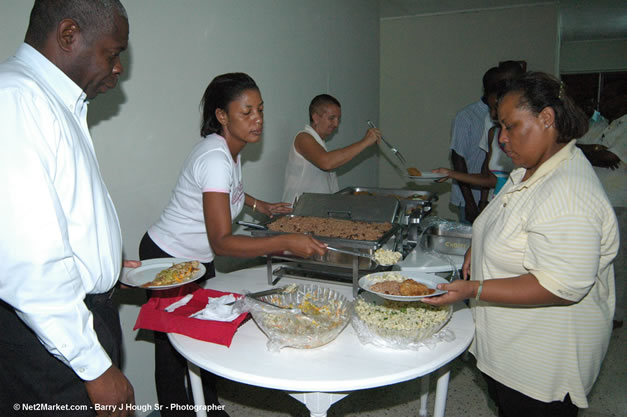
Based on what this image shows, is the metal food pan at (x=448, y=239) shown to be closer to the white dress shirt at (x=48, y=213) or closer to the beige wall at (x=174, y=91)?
the beige wall at (x=174, y=91)

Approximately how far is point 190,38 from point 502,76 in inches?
76.3

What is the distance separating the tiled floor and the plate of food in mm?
986

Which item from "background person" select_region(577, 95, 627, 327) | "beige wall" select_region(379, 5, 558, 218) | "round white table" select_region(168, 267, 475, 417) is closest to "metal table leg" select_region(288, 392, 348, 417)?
"round white table" select_region(168, 267, 475, 417)

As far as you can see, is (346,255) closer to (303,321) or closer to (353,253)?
(353,253)

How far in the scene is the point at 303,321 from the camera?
1.17 meters

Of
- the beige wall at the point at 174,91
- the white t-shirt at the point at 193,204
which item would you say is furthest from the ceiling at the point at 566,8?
the white t-shirt at the point at 193,204

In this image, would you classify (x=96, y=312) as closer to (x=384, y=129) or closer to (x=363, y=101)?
(x=363, y=101)

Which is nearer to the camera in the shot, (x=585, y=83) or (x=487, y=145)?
(x=487, y=145)

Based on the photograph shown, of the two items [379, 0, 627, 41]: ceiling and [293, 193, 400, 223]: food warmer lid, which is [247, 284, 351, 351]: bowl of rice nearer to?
[293, 193, 400, 223]: food warmer lid

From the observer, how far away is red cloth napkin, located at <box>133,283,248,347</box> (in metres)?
1.18

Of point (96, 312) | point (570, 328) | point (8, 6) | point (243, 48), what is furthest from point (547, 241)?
point (243, 48)

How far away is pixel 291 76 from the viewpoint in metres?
3.02

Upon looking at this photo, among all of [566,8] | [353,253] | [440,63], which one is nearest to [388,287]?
[353,253]

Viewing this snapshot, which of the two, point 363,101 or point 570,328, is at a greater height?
point 363,101
